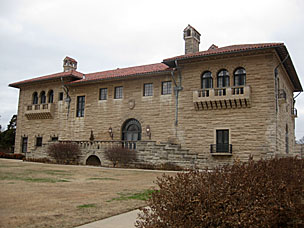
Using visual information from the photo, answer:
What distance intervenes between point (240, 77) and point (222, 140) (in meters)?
4.85

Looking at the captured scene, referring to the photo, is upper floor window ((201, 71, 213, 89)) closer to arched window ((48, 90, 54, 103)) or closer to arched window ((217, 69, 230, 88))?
arched window ((217, 69, 230, 88))

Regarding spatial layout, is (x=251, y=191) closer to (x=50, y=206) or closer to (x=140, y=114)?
(x=50, y=206)

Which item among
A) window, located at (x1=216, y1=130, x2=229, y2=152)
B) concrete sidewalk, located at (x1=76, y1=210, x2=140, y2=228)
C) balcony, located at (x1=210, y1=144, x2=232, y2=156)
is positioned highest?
window, located at (x1=216, y1=130, x2=229, y2=152)

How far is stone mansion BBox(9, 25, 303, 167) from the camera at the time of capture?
71.8ft

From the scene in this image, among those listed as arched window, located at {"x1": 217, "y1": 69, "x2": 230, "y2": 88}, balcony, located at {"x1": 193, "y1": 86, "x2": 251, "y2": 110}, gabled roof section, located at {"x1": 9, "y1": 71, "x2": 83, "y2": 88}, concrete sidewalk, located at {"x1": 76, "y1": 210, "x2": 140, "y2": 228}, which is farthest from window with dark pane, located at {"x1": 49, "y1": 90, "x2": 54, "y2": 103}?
concrete sidewalk, located at {"x1": 76, "y1": 210, "x2": 140, "y2": 228}

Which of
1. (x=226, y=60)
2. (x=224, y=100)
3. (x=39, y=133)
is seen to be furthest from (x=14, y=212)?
(x=39, y=133)

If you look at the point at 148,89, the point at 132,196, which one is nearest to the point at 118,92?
the point at 148,89

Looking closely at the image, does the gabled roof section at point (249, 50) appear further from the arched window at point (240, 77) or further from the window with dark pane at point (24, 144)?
the window with dark pane at point (24, 144)

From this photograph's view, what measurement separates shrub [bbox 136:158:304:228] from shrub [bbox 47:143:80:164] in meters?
22.6

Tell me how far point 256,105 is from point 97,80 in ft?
49.4

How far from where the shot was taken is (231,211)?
4.07 m

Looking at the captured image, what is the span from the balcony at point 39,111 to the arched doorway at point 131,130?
30.4 feet

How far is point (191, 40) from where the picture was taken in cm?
2795

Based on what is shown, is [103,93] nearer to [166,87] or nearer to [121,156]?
[166,87]
